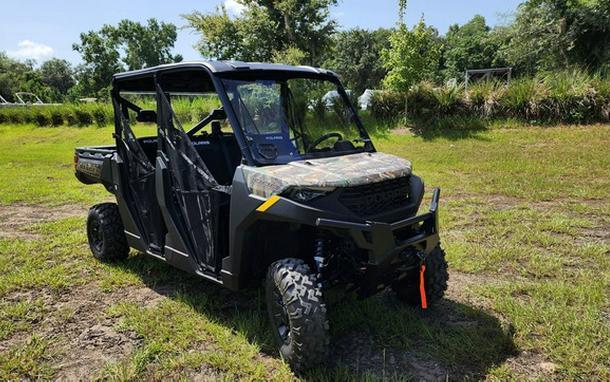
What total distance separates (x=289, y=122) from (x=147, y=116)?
1522 mm

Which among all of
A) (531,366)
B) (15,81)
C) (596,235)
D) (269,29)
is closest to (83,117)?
(269,29)

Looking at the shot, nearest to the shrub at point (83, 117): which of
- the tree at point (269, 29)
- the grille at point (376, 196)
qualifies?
the tree at point (269, 29)

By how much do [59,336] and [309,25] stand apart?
21661 mm

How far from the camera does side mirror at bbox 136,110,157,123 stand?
4395 mm

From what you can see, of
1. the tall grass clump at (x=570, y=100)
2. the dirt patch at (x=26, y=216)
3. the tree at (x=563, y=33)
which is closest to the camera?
the dirt patch at (x=26, y=216)

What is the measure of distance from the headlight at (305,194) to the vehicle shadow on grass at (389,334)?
1.10 metres

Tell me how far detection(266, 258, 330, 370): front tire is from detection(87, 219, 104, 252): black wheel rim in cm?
291

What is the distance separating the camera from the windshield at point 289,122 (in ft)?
11.6

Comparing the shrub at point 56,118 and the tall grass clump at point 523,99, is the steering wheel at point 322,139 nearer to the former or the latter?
the tall grass clump at point 523,99

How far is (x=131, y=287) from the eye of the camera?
4570mm

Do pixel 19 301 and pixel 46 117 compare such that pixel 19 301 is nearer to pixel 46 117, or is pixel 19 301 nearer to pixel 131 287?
pixel 131 287

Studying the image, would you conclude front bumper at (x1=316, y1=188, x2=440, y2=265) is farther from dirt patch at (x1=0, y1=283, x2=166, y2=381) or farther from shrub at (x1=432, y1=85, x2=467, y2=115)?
shrub at (x1=432, y1=85, x2=467, y2=115)

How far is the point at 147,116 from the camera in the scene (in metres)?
4.52

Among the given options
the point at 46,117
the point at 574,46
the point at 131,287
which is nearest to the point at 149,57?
the point at 46,117
